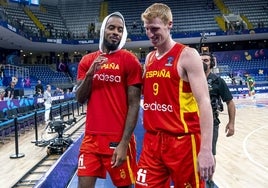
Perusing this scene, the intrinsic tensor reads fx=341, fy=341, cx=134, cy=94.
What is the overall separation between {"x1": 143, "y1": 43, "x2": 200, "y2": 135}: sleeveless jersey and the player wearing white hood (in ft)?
0.67

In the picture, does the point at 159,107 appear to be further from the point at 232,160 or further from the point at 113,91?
the point at 232,160

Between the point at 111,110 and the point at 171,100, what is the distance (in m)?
0.48

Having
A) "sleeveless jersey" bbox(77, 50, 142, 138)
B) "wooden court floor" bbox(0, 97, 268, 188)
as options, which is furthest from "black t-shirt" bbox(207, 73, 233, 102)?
"sleeveless jersey" bbox(77, 50, 142, 138)

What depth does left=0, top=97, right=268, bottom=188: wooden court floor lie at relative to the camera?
4.78 metres

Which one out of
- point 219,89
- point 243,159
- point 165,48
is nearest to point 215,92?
point 219,89

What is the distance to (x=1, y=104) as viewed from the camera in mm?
9094

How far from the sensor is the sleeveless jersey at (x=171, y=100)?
2229 mm

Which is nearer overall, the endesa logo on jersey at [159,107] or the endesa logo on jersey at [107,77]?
the endesa logo on jersey at [159,107]

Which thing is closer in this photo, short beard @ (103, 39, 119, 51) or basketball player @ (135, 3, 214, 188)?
basketball player @ (135, 3, 214, 188)

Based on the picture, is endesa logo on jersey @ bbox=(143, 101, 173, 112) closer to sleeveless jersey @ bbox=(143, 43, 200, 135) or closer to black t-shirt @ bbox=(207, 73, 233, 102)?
sleeveless jersey @ bbox=(143, 43, 200, 135)

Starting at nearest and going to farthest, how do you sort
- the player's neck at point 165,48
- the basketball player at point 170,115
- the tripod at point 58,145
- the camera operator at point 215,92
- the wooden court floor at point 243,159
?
1. the basketball player at point 170,115
2. the player's neck at point 165,48
3. the camera operator at point 215,92
4. the wooden court floor at point 243,159
5. the tripod at point 58,145

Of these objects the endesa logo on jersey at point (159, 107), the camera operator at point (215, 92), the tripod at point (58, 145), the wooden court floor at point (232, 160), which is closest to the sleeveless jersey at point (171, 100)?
the endesa logo on jersey at point (159, 107)

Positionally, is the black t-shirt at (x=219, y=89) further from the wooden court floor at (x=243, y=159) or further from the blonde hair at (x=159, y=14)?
the blonde hair at (x=159, y=14)

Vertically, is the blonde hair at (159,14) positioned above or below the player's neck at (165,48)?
above
